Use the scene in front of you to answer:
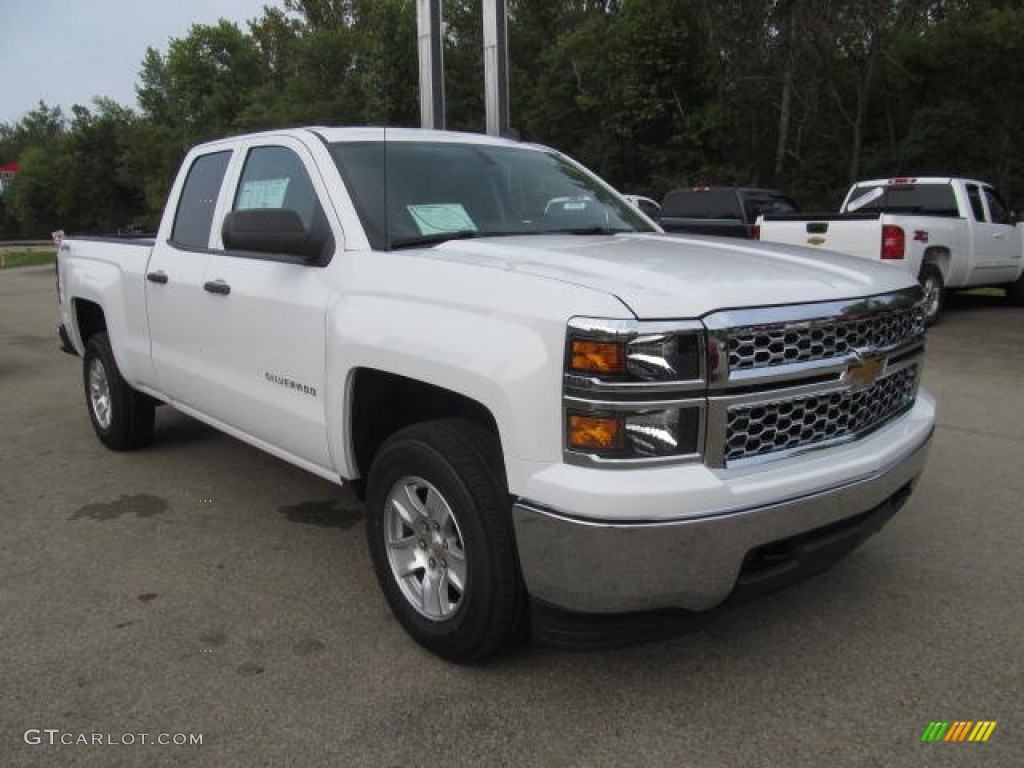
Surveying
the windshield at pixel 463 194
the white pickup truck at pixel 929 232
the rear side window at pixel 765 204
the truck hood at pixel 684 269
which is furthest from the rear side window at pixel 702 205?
the truck hood at pixel 684 269

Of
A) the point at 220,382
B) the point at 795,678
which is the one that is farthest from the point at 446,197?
the point at 795,678

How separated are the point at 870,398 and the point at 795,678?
3.19 feet

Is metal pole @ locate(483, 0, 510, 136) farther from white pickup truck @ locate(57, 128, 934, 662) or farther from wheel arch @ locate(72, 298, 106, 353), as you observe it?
white pickup truck @ locate(57, 128, 934, 662)

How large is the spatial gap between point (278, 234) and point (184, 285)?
1362mm

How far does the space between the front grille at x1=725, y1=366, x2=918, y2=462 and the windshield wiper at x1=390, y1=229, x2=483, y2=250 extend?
1.47 m

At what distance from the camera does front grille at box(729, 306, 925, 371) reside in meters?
2.46

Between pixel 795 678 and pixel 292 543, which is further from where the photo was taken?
pixel 292 543

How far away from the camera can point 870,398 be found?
9.55ft

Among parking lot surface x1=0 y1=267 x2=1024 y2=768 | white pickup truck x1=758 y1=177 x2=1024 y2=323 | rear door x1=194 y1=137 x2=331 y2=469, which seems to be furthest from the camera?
white pickup truck x1=758 y1=177 x2=1024 y2=323

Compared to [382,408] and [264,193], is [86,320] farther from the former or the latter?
[382,408]

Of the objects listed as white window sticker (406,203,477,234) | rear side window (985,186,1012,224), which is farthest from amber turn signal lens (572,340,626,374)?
rear side window (985,186,1012,224)

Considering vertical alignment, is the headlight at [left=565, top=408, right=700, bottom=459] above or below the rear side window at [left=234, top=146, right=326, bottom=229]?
below

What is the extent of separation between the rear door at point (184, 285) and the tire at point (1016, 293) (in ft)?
41.5

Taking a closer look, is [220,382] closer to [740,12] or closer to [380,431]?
[380,431]
